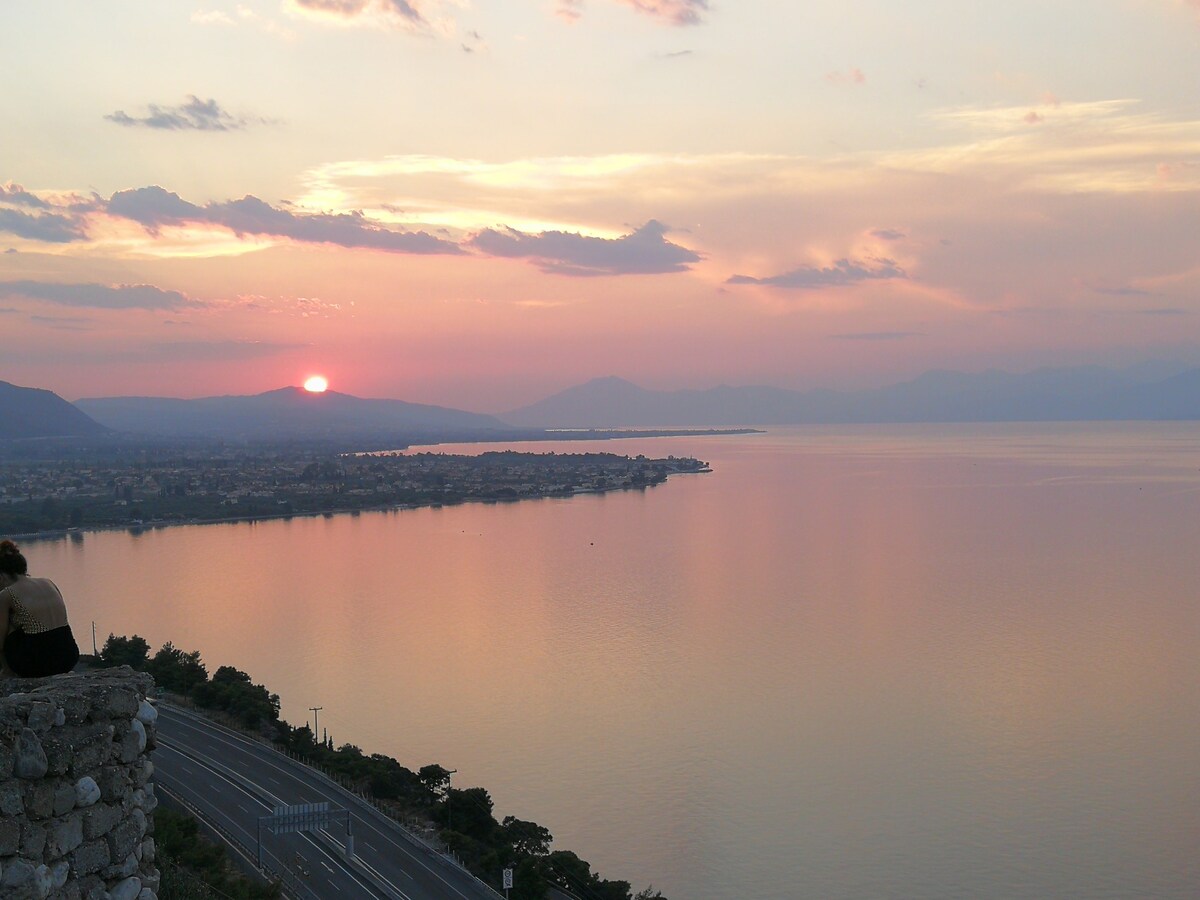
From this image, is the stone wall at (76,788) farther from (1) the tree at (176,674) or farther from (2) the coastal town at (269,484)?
(2) the coastal town at (269,484)

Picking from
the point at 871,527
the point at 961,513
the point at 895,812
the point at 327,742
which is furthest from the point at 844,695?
the point at 961,513

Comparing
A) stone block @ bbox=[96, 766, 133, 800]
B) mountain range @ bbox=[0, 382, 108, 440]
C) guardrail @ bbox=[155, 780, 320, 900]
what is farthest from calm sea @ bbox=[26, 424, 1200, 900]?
mountain range @ bbox=[0, 382, 108, 440]

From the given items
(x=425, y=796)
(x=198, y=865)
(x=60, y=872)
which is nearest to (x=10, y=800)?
(x=60, y=872)

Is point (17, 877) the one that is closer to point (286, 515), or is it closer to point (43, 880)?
point (43, 880)

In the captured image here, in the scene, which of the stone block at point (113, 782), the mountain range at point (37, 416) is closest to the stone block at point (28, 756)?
the stone block at point (113, 782)

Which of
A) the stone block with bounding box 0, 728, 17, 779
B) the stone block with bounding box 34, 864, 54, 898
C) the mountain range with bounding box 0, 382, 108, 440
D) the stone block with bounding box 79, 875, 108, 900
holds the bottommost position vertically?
the stone block with bounding box 79, 875, 108, 900

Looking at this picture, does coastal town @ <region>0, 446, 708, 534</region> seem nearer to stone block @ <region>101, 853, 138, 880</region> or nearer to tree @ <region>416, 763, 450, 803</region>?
tree @ <region>416, 763, 450, 803</region>

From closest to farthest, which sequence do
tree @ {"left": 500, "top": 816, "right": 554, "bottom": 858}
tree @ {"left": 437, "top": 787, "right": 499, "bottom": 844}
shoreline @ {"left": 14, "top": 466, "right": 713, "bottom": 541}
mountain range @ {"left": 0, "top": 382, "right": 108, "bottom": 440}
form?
tree @ {"left": 500, "top": 816, "right": 554, "bottom": 858}
tree @ {"left": 437, "top": 787, "right": 499, "bottom": 844}
shoreline @ {"left": 14, "top": 466, "right": 713, "bottom": 541}
mountain range @ {"left": 0, "top": 382, "right": 108, "bottom": 440}

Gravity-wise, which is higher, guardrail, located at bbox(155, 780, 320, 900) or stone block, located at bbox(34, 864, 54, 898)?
stone block, located at bbox(34, 864, 54, 898)
